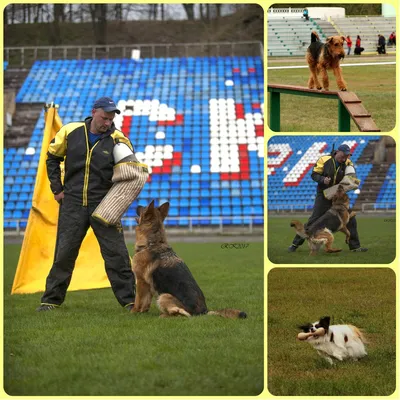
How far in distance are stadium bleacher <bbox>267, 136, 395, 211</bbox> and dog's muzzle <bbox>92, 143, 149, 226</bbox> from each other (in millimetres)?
1051

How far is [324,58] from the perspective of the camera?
4656mm

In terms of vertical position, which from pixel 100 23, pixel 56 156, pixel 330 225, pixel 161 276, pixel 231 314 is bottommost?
pixel 100 23

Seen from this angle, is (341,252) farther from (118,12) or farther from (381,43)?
(118,12)

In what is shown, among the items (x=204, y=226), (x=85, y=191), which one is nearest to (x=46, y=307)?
(x=85, y=191)

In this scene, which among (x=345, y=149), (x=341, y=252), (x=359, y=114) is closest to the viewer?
(x=359, y=114)

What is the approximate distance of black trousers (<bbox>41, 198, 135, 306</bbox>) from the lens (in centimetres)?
608

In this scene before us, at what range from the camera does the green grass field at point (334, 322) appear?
4.43m

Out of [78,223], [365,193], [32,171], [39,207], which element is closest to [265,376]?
[78,223]

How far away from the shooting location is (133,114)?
2397cm

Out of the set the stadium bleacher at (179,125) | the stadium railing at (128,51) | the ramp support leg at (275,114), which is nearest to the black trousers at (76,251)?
the ramp support leg at (275,114)

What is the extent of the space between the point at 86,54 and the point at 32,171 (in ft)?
26.3

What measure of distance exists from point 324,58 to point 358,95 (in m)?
0.37

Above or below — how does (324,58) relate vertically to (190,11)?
above

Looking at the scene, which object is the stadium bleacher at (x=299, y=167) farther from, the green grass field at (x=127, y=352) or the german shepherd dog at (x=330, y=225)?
the green grass field at (x=127, y=352)
